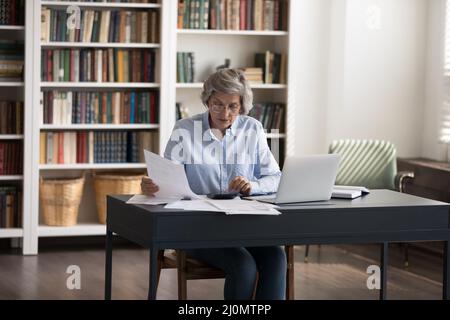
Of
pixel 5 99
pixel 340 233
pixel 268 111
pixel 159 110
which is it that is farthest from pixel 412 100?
pixel 340 233

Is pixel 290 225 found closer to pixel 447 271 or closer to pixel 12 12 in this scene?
pixel 447 271

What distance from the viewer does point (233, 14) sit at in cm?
670


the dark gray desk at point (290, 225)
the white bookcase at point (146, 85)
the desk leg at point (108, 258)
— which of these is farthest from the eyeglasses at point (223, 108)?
the white bookcase at point (146, 85)

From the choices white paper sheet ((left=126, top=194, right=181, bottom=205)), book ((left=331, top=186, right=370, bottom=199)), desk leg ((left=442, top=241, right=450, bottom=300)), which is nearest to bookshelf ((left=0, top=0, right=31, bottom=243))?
white paper sheet ((left=126, top=194, right=181, bottom=205))

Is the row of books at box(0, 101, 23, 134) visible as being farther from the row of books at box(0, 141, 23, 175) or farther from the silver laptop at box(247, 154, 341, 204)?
the silver laptop at box(247, 154, 341, 204)

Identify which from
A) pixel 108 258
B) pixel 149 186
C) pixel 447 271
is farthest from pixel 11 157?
pixel 447 271

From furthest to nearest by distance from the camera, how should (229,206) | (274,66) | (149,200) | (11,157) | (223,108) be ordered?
(274,66) → (11,157) → (223,108) → (149,200) → (229,206)

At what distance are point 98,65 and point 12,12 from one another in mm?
692

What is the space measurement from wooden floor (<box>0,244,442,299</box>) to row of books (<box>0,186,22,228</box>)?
20cm

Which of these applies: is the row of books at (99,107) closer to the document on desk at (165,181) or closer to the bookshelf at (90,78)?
the bookshelf at (90,78)

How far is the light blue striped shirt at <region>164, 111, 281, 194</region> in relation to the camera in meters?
4.23

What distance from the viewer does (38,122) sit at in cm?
636

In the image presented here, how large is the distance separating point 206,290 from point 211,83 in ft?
5.15

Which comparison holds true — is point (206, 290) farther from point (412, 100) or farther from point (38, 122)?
point (412, 100)
